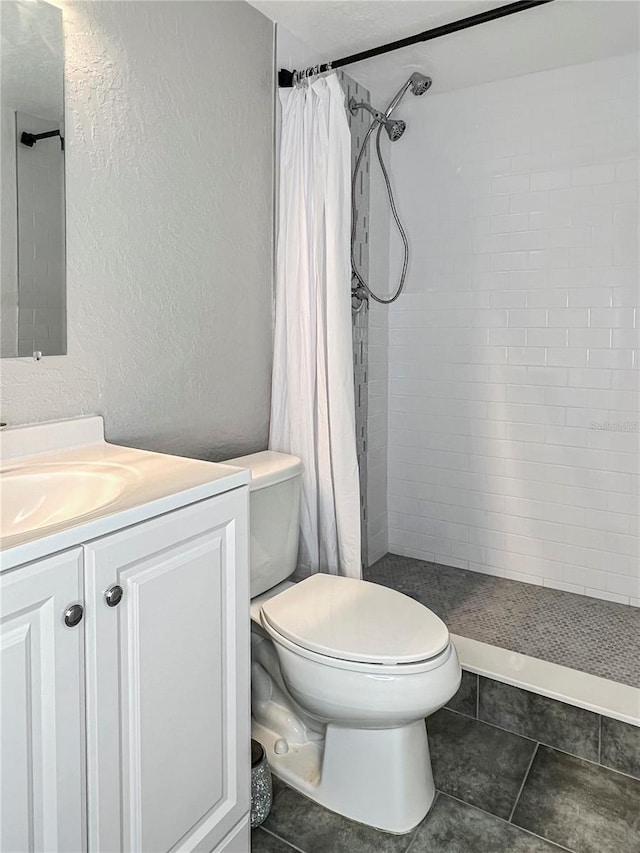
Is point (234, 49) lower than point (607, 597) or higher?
higher

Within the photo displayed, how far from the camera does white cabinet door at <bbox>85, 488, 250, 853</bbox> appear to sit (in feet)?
3.61

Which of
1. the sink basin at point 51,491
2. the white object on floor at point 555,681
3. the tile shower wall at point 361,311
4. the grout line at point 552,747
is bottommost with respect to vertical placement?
the grout line at point 552,747

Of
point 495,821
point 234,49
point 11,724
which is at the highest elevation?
point 234,49

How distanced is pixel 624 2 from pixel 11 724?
2.59 meters

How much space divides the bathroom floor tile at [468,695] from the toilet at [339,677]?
1.17ft

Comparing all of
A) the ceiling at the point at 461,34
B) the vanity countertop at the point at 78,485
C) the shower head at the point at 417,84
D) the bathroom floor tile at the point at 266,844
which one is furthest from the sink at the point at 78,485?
the shower head at the point at 417,84

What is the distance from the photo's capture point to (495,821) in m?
1.64

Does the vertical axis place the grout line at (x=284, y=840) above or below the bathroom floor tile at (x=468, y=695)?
below

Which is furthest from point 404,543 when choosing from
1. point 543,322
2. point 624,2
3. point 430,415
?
point 624,2

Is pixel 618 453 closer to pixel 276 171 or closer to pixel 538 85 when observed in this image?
pixel 538 85

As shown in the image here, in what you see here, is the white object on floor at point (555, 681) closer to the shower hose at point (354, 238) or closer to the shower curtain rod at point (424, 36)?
the shower hose at point (354, 238)

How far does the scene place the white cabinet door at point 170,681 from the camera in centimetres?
110

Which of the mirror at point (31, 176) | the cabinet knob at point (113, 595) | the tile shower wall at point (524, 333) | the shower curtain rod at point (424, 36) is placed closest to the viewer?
the cabinet knob at point (113, 595)

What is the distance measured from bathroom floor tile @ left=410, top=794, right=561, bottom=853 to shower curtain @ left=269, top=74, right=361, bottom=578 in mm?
780
